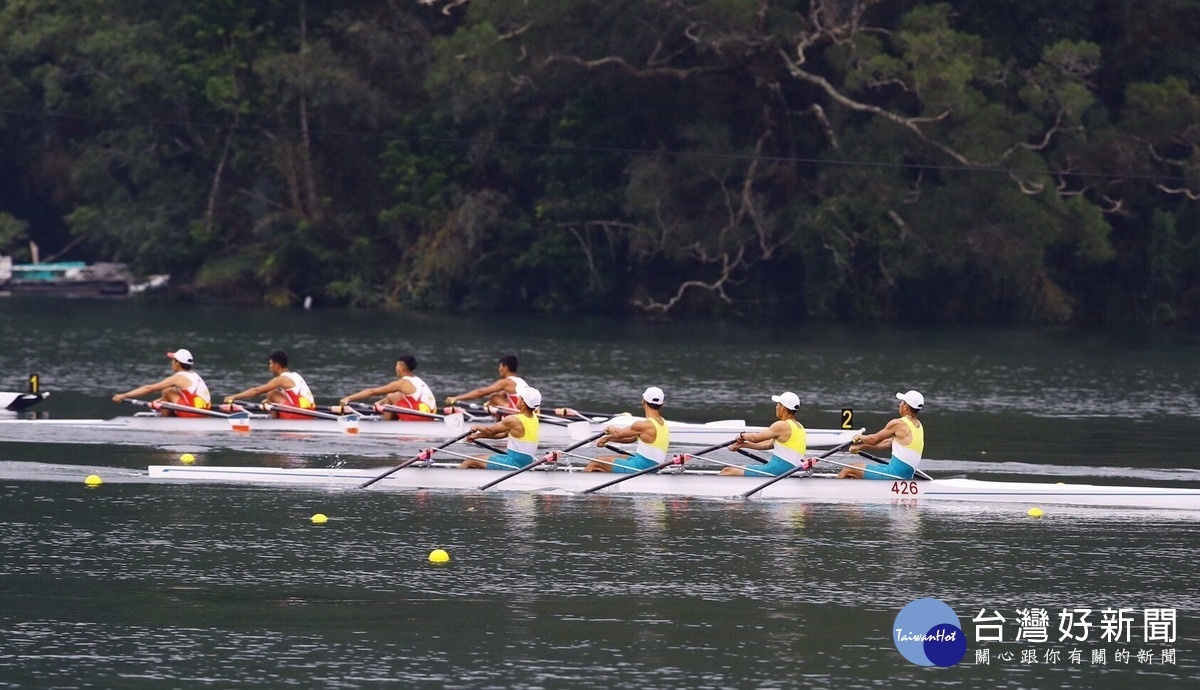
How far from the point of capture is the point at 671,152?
52.4m

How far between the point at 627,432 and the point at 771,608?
17.6 ft

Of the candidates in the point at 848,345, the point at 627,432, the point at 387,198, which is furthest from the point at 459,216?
the point at 627,432

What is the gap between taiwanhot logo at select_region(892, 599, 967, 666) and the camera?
43.2 feet

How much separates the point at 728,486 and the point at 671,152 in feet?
110

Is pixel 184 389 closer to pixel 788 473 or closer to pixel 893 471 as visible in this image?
pixel 788 473

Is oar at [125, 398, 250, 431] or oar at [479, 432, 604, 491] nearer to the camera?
oar at [479, 432, 604, 491]

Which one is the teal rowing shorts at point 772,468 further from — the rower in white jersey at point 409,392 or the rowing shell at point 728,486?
the rower in white jersey at point 409,392

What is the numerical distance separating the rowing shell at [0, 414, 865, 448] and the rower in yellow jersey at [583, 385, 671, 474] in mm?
4550

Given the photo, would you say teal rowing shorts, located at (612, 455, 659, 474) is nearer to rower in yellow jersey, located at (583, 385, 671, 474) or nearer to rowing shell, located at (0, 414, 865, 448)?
rower in yellow jersey, located at (583, 385, 671, 474)

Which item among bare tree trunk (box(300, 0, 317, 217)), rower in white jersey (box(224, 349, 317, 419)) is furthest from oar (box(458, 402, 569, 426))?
bare tree trunk (box(300, 0, 317, 217))

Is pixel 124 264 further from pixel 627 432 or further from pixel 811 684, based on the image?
pixel 811 684

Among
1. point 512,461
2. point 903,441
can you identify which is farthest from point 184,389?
point 903,441

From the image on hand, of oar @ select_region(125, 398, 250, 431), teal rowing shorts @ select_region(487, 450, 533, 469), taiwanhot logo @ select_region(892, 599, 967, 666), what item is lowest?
taiwanhot logo @ select_region(892, 599, 967, 666)

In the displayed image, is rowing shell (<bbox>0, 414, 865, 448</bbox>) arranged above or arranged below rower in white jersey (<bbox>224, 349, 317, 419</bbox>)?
below
